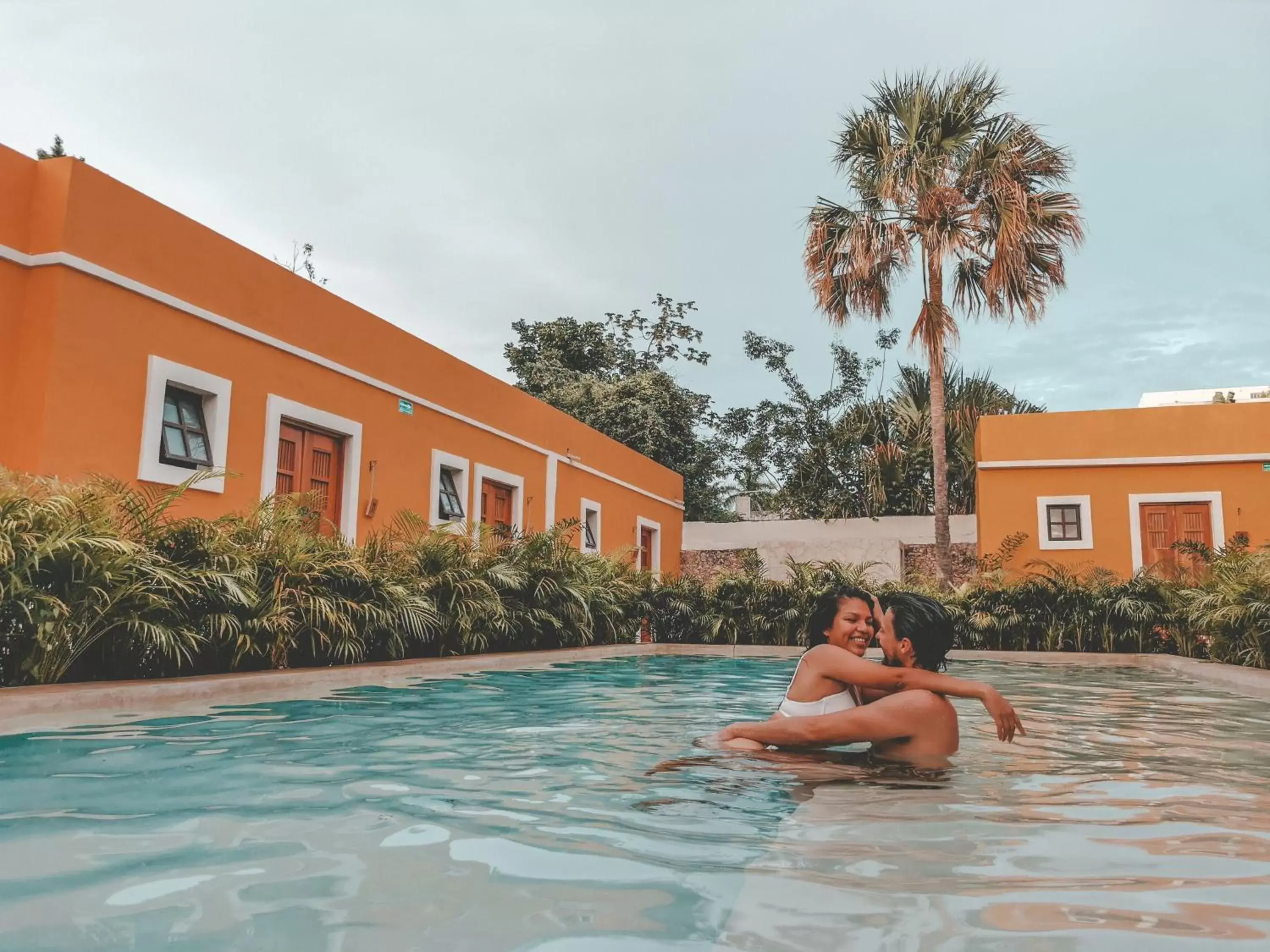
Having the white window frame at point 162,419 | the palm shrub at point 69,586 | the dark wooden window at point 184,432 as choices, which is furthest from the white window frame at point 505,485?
the palm shrub at point 69,586

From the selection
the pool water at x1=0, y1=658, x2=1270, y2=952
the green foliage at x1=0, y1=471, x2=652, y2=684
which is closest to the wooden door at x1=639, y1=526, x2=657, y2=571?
the green foliage at x1=0, y1=471, x2=652, y2=684

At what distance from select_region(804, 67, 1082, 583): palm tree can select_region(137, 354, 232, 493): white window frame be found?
34.3 ft

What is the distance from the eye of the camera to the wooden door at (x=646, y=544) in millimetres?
21156

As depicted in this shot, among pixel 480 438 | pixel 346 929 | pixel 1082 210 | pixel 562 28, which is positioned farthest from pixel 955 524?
pixel 346 929

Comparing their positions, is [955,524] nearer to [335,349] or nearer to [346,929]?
[335,349]

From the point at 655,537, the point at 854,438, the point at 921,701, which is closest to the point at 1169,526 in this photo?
the point at 854,438

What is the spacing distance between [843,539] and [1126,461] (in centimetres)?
666

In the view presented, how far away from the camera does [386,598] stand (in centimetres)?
794

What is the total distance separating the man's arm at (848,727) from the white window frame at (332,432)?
692 cm

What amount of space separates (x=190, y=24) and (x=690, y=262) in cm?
1710

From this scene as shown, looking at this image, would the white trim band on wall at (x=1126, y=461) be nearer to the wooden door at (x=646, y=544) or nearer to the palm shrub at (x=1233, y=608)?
the palm shrub at (x=1233, y=608)

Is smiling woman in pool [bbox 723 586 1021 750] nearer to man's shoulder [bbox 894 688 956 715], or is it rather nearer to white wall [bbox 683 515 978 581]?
man's shoulder [bbox 894 688 956 715]

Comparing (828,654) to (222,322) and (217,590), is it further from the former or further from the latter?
(222,322)

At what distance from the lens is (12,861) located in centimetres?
223
